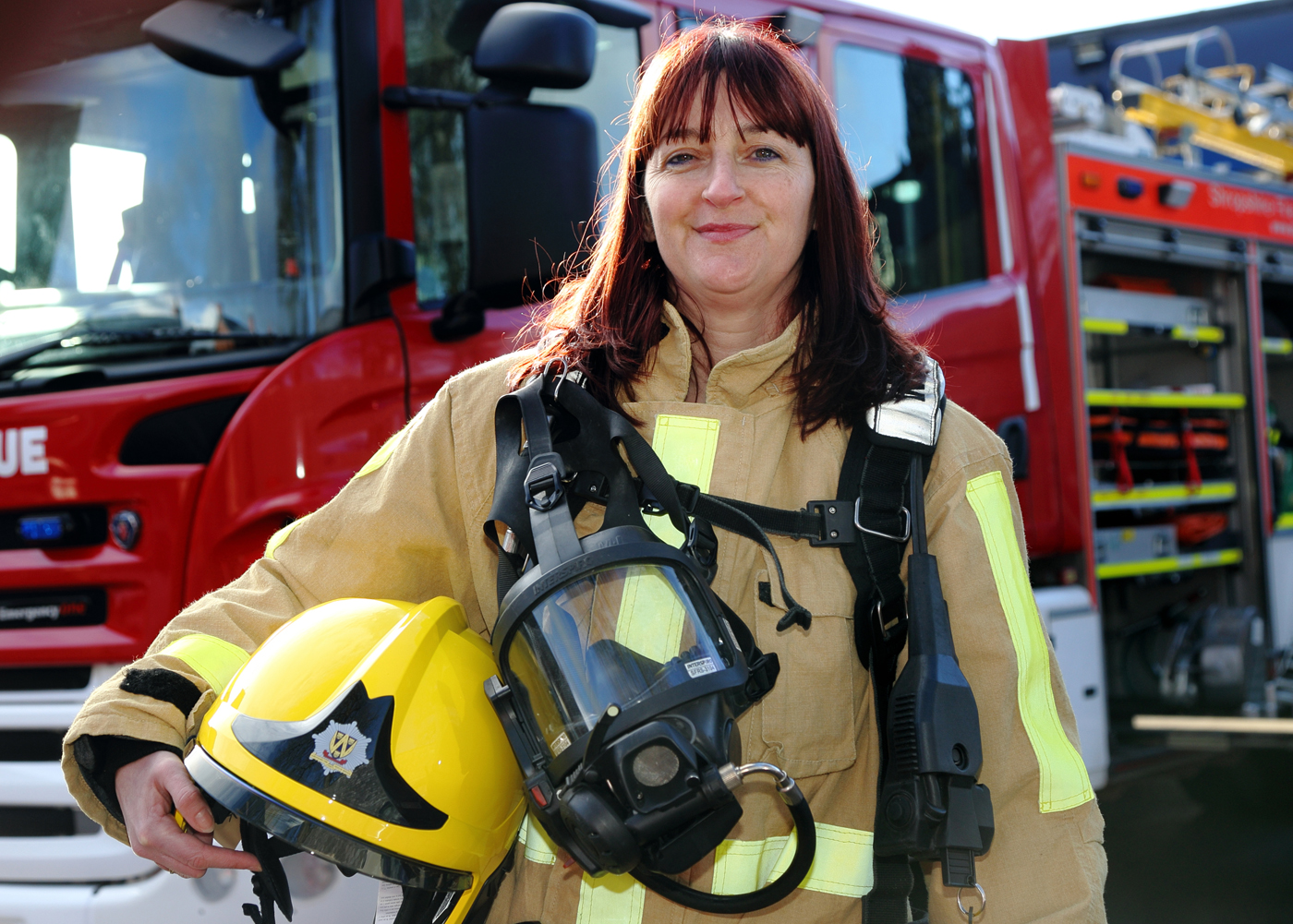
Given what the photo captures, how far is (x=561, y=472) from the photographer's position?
4.28 ft

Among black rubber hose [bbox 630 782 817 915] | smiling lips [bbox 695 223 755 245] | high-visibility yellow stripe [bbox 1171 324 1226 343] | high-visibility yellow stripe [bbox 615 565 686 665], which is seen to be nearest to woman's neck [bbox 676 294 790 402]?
smiling lips [bbox 695 223 755 245]

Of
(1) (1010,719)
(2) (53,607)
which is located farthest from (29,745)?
(1) (1010,719)

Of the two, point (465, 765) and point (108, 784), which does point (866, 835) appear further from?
point (108, 784)

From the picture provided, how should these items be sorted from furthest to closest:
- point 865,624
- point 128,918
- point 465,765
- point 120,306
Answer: point 120,306 < point 128,918 < point 865,624 < point 465,765

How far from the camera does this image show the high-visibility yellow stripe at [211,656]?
1359 millimetres

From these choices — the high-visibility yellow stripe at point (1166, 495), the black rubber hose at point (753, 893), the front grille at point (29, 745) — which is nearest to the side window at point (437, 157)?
the front grille at point (29, 745)

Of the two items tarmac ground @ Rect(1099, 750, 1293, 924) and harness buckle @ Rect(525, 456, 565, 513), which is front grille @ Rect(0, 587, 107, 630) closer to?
harness buckle @ Rect(525, 456, 565, 513)

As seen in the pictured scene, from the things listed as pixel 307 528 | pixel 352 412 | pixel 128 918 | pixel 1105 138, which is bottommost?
pixel 128 918

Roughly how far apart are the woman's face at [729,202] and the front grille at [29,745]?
5.60 ft

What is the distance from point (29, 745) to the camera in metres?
2.38

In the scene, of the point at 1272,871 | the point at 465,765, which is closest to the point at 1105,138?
the point at 1272,871

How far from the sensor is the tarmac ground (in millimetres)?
3568

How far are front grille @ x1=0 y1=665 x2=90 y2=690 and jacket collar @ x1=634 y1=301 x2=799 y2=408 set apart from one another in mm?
1505

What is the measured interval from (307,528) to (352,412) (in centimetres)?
85
